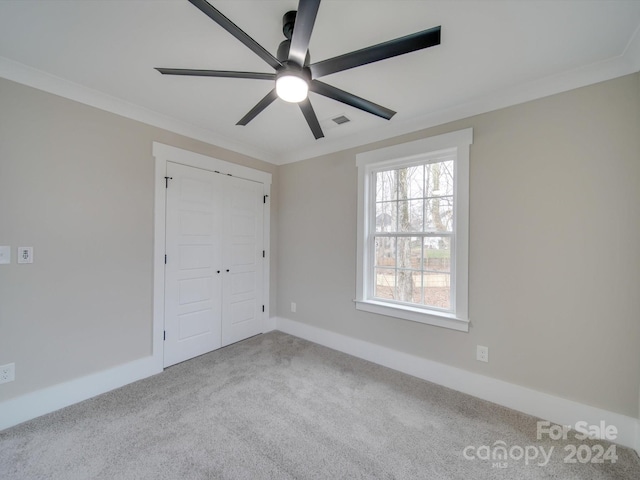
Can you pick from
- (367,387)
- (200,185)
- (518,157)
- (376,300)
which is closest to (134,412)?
(367,387)

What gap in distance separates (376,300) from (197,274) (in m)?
2.01

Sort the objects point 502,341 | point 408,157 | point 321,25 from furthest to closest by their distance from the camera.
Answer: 1. point 408,157
2. point 502,341
3. point 321,25

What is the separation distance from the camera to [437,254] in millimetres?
2559

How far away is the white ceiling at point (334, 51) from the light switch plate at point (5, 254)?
3.96ft

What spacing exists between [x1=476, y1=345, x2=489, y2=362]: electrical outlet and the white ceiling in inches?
79.8

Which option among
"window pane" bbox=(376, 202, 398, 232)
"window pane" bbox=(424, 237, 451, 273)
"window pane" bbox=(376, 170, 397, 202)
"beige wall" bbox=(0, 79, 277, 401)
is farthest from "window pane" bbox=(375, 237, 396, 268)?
"beige wall" bbox=(0, 79, 277, 401)

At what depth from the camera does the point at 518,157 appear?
2.10 metres

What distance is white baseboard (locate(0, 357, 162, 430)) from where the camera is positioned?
6.08ft

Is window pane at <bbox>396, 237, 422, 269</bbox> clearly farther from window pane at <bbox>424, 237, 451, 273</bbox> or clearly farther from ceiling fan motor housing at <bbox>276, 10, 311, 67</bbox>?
ceiling fan motor housing at <bbox>276, 10, 311, 67</bbox>

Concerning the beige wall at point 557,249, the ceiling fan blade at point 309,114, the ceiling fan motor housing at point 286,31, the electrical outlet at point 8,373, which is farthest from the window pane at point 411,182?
the electrical outlet at point 8,373

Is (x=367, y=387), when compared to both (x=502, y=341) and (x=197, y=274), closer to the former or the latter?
(x=502, y=341)

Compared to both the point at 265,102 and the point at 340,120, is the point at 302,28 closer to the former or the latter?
the point at 265,102

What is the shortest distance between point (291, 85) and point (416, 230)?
186 cm

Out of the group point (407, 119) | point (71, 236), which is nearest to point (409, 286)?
point (407, 119)
